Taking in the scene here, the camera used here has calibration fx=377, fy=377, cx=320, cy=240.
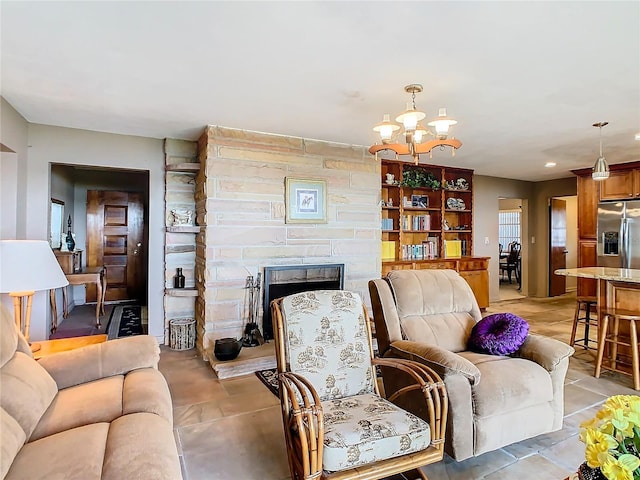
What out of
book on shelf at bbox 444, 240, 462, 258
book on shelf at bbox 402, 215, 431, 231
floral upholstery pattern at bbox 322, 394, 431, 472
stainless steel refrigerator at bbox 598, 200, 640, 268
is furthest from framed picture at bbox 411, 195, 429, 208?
floral upholstery pattern at bbox 322, 394, 431, 472

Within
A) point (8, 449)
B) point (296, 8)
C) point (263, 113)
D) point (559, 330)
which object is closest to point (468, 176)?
point (559, 330)

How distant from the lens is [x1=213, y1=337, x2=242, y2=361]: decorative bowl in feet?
12.0

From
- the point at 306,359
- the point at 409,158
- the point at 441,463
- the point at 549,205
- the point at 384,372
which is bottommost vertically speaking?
the point at 441,463

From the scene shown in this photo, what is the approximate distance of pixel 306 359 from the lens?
207 cm

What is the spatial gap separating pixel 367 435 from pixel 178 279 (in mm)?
3407

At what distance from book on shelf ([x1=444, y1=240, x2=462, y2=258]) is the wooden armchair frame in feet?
15.5

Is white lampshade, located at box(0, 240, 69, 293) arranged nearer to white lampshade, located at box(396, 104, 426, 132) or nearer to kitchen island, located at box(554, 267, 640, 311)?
white lampshade, located at box(396, 104, 426, 132)

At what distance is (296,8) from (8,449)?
2.18m

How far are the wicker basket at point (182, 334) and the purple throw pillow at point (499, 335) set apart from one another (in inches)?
122

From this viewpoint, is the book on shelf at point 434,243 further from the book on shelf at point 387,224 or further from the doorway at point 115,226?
the doorway at point 115,226

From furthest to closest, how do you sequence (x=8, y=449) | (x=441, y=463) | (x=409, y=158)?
(x=409, y=158) → (x=441, y=463) → (x=8, y=449)

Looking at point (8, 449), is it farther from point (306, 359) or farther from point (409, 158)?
point (409, 158)

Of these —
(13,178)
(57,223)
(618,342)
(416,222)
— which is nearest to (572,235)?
(416,222)

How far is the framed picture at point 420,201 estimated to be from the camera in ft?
20.6
